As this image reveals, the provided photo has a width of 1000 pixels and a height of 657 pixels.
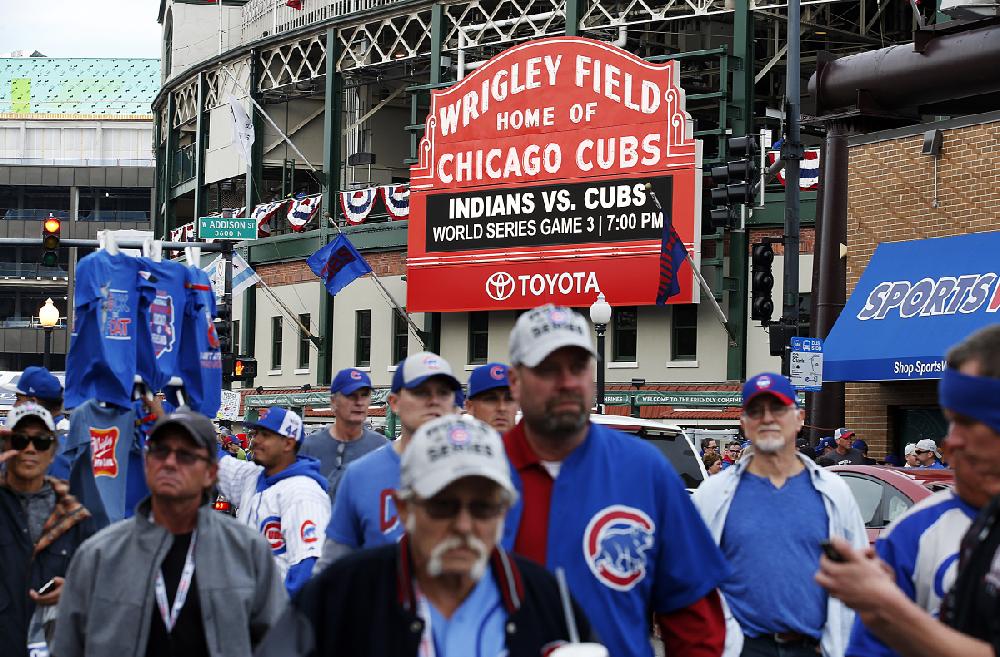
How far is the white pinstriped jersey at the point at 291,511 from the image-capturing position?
335 inches

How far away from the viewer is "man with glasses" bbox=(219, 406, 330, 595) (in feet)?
27.8

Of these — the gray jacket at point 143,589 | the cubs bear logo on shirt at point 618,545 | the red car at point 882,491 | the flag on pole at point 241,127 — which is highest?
the flag on pole at point 241,127

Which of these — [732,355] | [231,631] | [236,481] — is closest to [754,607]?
[231,631]

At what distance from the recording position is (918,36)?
25875 millimetres

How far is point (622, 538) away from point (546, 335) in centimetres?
67

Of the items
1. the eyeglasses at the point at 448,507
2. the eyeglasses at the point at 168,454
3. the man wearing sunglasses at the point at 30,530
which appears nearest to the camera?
the eyeglasses at the point at 448,507

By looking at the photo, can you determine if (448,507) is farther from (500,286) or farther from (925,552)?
(500,286)

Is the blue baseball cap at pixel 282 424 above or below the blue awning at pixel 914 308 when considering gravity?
below

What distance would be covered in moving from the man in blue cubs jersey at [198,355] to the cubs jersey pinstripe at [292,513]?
39.0 inches

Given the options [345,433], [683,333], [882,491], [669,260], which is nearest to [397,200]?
[683,333]

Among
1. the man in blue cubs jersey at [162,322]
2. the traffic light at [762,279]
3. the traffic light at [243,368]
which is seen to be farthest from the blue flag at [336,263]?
the man in blue cubs jersey at [162,322]

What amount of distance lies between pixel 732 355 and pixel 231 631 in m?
32.5

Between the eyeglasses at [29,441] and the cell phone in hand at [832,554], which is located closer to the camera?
the cell phone in hand at [832,554]

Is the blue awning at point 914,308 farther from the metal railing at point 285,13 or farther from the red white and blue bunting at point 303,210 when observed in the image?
the red white and blue bunting at point 303,210
